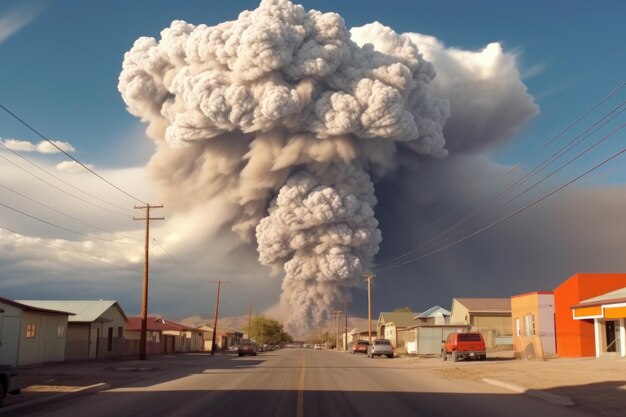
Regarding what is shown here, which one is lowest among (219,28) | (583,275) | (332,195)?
(583,275)

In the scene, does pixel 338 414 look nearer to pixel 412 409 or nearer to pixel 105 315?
pixel 412 409

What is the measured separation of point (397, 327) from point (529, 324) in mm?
42320

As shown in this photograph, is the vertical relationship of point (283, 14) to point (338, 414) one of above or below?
above

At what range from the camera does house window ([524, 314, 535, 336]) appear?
4500 centimetres

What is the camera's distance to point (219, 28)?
64312 millimetres

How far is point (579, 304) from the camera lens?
125 ft

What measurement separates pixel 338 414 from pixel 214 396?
480 cm

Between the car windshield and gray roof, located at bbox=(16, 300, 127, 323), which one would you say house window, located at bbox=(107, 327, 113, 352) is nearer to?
gray roof, located at bbox=(16, 300, 127, 323)

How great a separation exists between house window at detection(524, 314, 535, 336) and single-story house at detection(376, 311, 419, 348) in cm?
3404

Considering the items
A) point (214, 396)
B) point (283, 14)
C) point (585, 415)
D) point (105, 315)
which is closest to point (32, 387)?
point (214, 396)

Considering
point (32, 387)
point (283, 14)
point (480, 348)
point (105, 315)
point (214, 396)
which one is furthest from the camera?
point (283, 14)

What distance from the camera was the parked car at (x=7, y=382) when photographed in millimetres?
14963

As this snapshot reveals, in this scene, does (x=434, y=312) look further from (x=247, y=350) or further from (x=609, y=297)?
(x=609, y=297)

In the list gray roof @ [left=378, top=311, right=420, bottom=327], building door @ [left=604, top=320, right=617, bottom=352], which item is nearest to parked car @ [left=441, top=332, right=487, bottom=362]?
building door @ [left=604, top=320, right=617, bottom=352]
